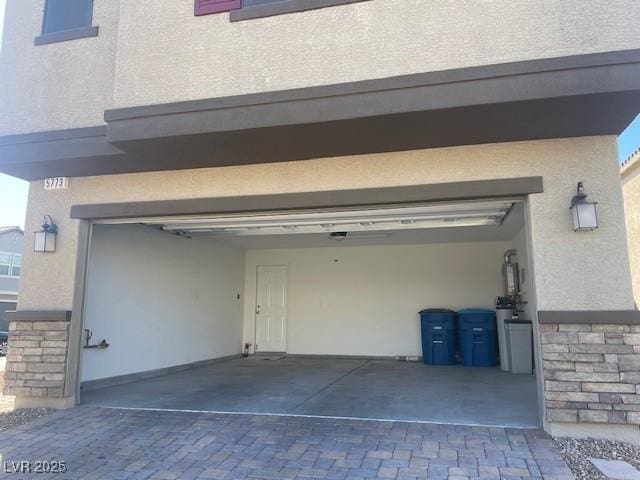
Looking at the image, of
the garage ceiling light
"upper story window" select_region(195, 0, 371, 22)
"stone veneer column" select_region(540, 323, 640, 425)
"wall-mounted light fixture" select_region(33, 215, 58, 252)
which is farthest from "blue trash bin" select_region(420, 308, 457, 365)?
"wall-mounted light fixture" select_region(33, 215, 58, 252)

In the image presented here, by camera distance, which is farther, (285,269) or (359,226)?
(285,269)

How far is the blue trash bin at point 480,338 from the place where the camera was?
9906mm

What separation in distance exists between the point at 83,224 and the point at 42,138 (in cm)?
124

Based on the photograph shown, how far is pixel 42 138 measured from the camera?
239 inches

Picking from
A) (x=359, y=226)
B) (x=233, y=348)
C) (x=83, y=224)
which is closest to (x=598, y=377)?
(x=359, y=226)

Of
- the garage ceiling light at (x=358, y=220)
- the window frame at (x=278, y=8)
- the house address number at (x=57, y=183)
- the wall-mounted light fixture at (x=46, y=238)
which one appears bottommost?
the wall-mounted light fixture at (x=46, y=238)

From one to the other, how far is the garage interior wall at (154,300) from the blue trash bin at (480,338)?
5.71 m

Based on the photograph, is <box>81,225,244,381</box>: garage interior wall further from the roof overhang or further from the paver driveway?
the roof overhang

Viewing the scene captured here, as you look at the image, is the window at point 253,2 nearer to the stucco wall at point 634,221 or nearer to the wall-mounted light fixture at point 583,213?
the wall-mounted light fixture at point 583,213

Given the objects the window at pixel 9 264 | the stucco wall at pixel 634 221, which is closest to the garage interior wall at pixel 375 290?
the stucco wall at pixel 634 221

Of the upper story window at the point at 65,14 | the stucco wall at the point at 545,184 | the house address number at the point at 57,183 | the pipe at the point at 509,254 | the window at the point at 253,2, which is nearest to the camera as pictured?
the stucco wall at the point at 545,184

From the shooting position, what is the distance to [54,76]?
6.31 meters

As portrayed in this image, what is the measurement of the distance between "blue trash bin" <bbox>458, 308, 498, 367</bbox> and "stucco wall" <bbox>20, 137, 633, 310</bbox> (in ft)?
A: 17.3

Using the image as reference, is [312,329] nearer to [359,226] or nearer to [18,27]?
[359,226]
